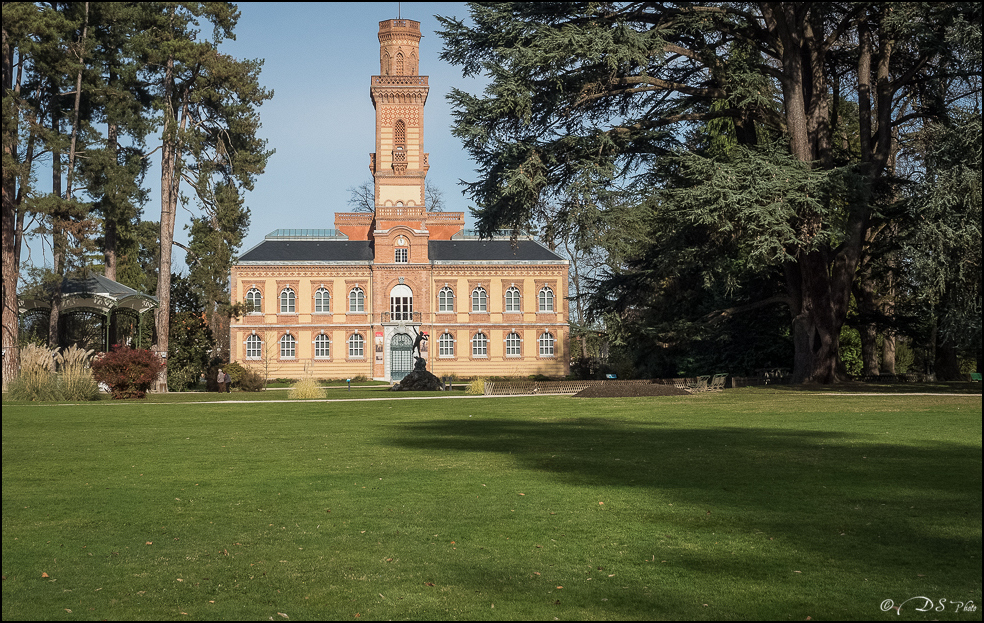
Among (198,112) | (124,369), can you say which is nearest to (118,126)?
(198,112)

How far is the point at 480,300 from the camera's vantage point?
5966 centimetres

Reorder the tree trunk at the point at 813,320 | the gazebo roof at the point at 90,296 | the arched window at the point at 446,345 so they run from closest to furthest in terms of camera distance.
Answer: the tree trunk at the point at 813,320 < the gazebo roof at the point at 90,296 < the arched window at the point at 446,345

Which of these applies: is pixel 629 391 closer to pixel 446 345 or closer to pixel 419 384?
pixel 419 384

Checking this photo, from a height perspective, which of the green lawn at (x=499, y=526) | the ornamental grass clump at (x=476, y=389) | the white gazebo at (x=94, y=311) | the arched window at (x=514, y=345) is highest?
the white gazebo at (x=94, y=311)

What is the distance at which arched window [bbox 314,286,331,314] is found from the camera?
5844cm

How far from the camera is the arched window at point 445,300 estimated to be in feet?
194

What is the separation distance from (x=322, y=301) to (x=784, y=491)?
52890 mm

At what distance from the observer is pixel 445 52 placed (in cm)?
2375

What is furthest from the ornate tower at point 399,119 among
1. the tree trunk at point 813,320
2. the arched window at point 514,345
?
the tree trunk at point 813,320

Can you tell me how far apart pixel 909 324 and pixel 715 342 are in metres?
6.54

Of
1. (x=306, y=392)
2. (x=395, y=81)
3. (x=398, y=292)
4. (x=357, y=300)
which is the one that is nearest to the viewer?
(x=306, y=392)

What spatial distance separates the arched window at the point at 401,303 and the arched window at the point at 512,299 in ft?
22.6

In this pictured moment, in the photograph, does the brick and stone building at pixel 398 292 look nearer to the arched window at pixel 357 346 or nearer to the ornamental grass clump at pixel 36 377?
the arched window at pixel 357 346

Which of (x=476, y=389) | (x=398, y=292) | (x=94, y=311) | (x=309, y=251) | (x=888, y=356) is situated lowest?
(x=476, y=389)
